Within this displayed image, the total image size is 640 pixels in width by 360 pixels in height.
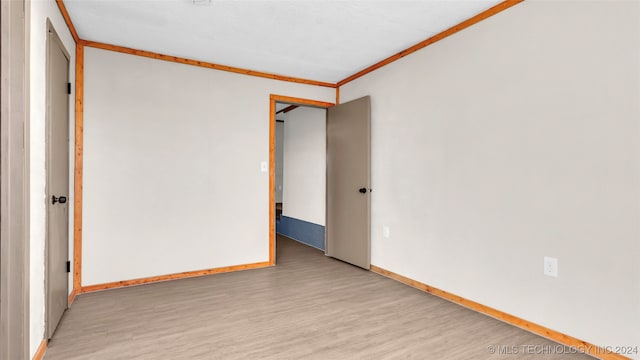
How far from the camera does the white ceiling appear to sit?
2.59m

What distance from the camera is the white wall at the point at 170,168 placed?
130 inches

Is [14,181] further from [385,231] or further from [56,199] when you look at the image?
[385,231]

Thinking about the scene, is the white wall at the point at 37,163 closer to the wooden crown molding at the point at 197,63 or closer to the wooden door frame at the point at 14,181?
the wooden door frame at the point at 14,181

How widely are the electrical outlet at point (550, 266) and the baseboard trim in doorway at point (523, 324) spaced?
1.26 feet

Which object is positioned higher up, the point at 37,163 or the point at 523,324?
the point at 37,163

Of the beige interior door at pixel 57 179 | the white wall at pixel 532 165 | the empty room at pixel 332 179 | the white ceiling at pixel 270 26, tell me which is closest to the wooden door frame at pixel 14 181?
the empty room at pixel 332 179

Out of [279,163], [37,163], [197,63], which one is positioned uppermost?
[197,63]

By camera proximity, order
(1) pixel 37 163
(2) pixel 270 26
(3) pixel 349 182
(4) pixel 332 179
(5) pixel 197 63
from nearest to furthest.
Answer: (1) pixel 37 163 → (2) pixel 270 26 → (5) pixel 197 63 → (3) pixel 349 182 → (4) pixel 332 179

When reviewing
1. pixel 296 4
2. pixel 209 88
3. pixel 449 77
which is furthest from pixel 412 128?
pixel 209 88

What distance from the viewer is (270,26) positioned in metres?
2.93

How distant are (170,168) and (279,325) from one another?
210cm

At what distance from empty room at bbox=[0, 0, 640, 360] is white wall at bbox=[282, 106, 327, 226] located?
522 millimetres

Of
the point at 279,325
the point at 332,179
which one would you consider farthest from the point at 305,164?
the point at 279,325

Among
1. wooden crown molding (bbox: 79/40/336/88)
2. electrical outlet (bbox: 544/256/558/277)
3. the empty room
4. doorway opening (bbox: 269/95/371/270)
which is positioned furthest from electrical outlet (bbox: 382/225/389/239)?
wooden crown molding (bbox: 79/40/336/88)
